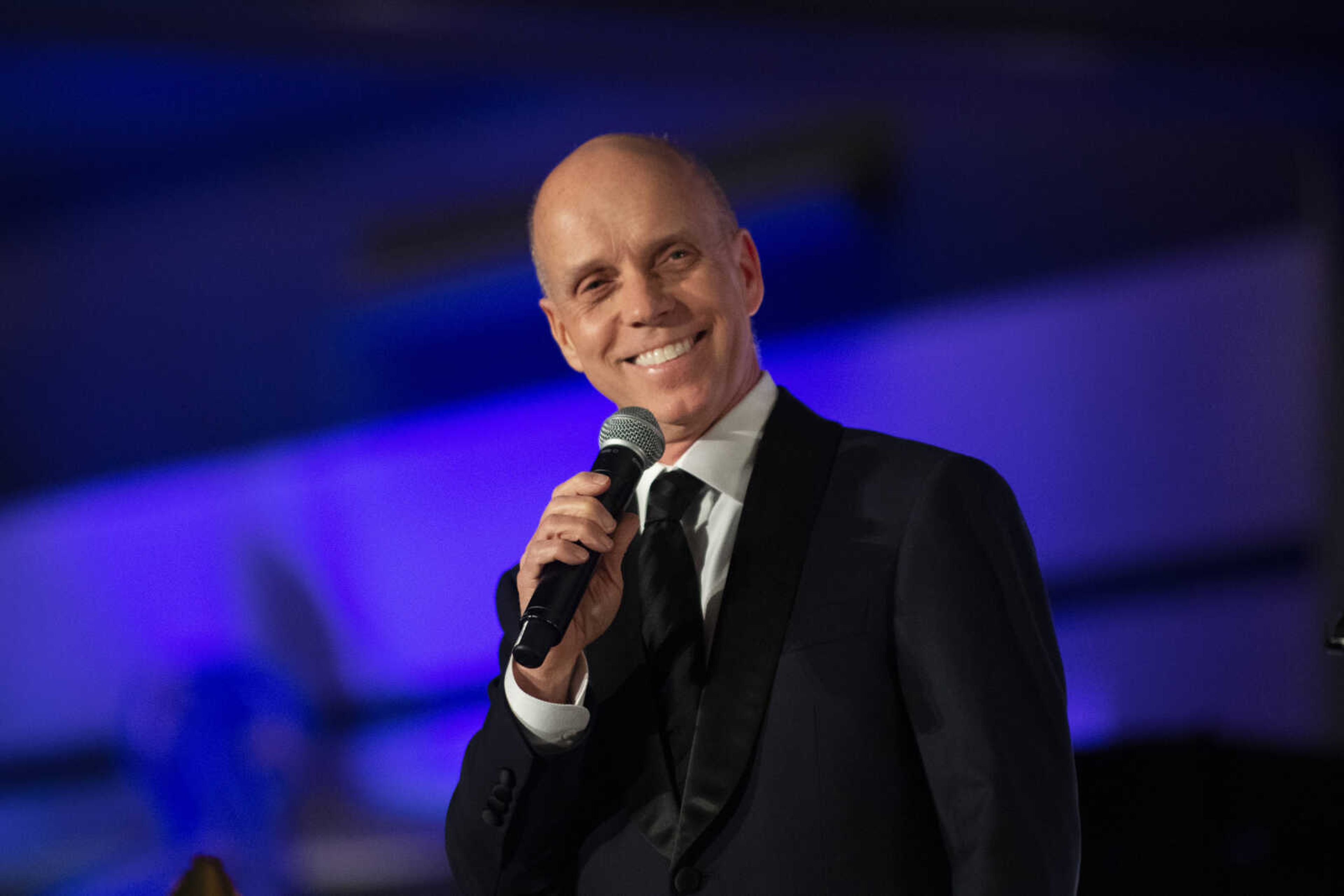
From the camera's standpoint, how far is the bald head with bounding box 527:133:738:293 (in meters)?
1.58

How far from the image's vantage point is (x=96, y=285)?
267cm

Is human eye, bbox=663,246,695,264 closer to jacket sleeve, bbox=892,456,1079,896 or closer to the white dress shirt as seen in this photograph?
the white dress shirt

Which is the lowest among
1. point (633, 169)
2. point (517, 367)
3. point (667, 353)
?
point (667, 353)

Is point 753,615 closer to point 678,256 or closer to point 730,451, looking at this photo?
point 730,451

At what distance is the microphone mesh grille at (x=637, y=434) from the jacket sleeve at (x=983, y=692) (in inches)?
11.4

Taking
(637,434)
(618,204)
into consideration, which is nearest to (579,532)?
(637,434)

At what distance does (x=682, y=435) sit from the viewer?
1557 millimetres

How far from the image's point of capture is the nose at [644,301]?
1.51 m

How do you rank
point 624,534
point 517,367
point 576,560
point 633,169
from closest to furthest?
point 576,560 < point 624,534 < point 633,169 < point 517,367

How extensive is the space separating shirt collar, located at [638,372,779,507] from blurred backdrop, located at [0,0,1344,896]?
116cm

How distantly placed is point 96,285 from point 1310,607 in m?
2.78

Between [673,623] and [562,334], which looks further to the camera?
[562,334]

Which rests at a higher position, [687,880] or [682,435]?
[682,435]

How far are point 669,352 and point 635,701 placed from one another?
43 cm
